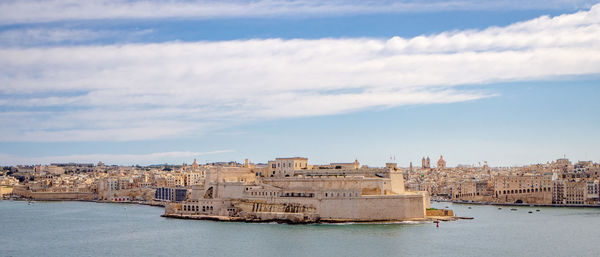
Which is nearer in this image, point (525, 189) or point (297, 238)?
point (297, 238)

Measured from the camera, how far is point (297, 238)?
3578 cm

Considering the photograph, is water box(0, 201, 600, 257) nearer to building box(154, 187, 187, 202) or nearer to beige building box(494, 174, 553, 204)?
building box(154, 187, 187, 202)

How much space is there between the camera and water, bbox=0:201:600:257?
32.0m

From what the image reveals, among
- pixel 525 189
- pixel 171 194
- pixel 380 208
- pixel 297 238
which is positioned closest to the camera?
pixel 297 238

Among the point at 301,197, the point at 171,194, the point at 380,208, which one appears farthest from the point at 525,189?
the point at 171,194

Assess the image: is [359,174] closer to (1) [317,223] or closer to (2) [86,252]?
(1) [317,223]

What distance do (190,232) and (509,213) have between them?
28.0 metres

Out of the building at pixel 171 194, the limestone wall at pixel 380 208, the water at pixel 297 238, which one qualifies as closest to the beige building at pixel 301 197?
the limestone wall at pixel 380 208

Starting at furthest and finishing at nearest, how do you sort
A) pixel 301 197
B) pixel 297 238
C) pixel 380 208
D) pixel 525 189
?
pixel 525 189
pixel 301 197
pixel 380 208
pixel 297 238

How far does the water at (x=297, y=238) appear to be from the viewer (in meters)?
32.0

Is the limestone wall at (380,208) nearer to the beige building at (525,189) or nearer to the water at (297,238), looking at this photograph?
the water at (297,238)

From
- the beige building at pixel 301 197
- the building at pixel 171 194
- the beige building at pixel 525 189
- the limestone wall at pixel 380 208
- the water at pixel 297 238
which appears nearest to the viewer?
the water at pixel 297 238

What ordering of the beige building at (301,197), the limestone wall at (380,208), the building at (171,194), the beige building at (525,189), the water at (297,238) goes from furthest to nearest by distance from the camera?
the beige building at (525,189) < the building at (171,194) < the beige building at (301,197) < the limestone wall at (380,208) < the water at (297,238)

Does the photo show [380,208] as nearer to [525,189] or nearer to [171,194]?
[525,189]
